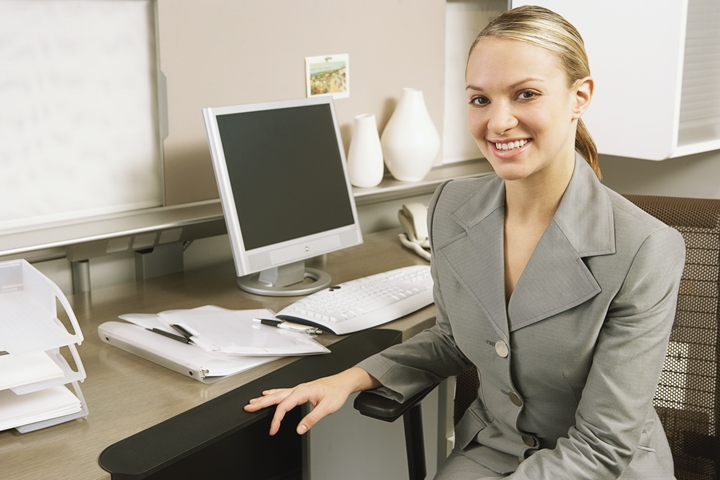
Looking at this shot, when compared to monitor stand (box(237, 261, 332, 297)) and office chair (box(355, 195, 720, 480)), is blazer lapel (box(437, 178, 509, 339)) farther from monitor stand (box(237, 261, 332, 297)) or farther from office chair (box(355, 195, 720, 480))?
monitor stand (box(237, 261, 332, 297))

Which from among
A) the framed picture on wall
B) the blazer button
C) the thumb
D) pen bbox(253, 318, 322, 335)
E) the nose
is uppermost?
the framed picture on wall

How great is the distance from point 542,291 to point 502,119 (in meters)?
0.28

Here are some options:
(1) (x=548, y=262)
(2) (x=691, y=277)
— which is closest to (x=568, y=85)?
(1) (x=548, y=262)

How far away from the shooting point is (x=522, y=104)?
1.10m

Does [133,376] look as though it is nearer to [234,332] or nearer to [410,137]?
[234,332]

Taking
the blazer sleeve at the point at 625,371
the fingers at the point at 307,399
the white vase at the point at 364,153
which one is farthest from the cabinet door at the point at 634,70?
the fingers at the point at 307,399

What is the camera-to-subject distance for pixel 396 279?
1762 millimetres

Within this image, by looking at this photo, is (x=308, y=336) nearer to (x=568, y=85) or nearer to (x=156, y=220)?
(x=156, y=220)

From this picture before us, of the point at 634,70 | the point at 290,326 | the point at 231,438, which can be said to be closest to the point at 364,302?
the point at 290,326

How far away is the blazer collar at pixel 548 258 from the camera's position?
3.72 ft

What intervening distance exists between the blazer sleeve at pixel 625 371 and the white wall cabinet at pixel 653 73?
0.83 meters

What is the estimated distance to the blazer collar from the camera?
44.7 inches

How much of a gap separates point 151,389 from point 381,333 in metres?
0.47

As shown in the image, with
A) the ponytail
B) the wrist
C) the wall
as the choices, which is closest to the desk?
the wrist
